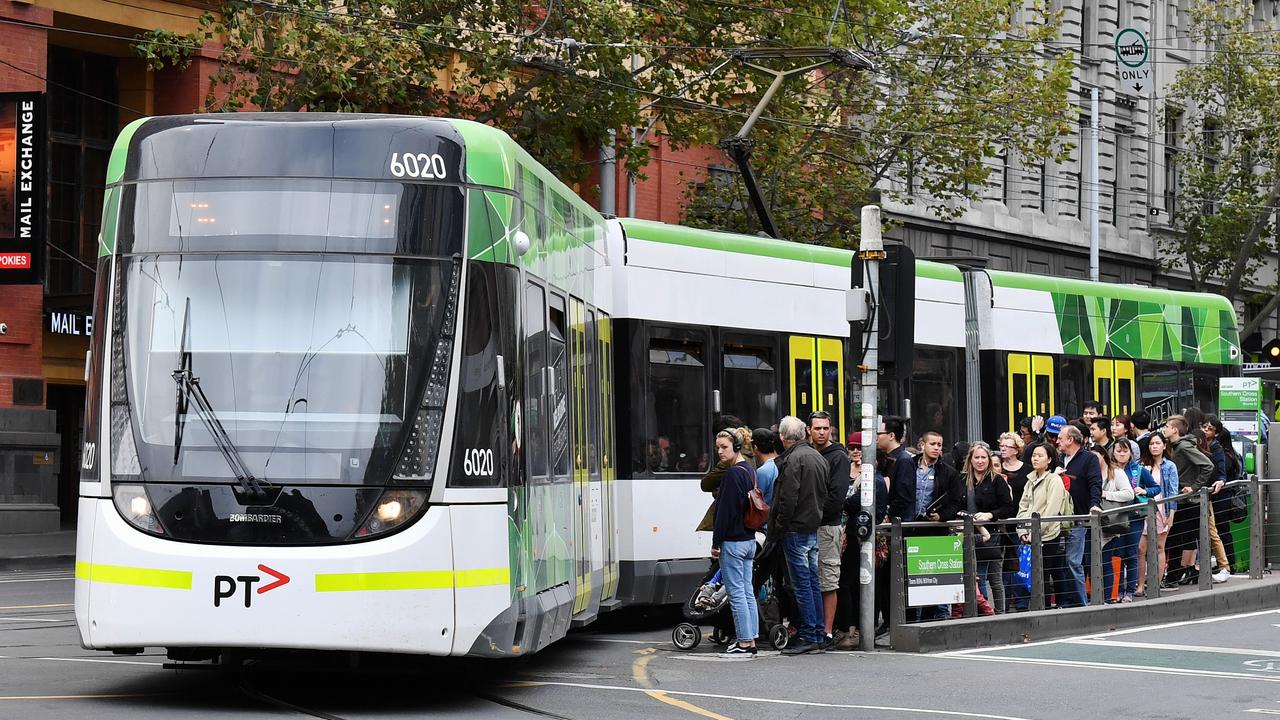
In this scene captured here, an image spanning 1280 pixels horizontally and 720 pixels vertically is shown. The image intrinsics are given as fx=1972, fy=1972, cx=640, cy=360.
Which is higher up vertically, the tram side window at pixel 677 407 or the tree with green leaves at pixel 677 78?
the tree with green leaves at pixel 677 78

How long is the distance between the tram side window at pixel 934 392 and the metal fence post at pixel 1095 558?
12.6 ft

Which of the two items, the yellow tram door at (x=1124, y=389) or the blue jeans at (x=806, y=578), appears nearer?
the blue jeans at (x=806, y=578)

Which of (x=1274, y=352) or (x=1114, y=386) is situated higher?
(x=1274, y=352)

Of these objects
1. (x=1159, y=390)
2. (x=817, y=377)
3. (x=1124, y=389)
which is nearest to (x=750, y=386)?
(x=817, y=377)

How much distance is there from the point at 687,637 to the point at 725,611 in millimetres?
354

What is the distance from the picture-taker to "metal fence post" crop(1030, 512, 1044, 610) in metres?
15.4

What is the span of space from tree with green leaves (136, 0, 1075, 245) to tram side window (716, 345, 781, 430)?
28.6ft

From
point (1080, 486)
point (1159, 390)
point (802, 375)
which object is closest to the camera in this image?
point (1080, 486)

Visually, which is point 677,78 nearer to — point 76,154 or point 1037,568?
point 76,154

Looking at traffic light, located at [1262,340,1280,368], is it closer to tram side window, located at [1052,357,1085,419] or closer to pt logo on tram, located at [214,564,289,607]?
tram side window, located at [1052,357,1085,419]

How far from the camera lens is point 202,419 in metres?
10.2

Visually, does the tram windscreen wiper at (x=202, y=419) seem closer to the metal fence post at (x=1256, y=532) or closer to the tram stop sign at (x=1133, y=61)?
the metal fence post at (x=1256, y=532)

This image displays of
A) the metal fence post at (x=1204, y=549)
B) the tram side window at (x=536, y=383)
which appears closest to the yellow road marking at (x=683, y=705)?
the tram side window at (x=536, y=383)

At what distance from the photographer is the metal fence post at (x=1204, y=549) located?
18.0 meters
